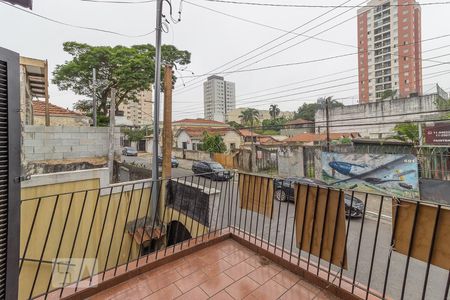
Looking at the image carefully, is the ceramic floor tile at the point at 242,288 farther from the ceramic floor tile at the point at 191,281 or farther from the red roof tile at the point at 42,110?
the red roof tile at the point at 42,110

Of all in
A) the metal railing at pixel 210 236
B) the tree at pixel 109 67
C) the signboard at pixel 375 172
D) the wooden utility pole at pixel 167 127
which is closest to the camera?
the metal railing at pixel 210 236

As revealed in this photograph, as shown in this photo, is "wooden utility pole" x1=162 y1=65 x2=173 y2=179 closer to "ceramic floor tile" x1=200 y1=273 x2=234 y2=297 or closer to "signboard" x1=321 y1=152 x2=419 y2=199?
"ceramic floor tile" x1=200 y1=273 x2=234 y2=297

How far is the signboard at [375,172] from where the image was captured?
28.5ft

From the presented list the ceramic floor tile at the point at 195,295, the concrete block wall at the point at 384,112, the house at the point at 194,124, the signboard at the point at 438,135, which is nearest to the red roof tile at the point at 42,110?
the ceramic floor tile at the point at 195,295

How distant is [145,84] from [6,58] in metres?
15.1

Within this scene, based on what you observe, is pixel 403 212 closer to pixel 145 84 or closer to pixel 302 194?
pixel 302 194

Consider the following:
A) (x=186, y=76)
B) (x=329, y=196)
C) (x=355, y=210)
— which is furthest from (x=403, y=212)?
(x=186, y=76)

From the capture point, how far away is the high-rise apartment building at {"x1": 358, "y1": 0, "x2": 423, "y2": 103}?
43625 mm

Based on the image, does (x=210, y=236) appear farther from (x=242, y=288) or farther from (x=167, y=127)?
(x=167, y=127)

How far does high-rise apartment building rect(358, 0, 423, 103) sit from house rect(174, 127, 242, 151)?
32923 mm

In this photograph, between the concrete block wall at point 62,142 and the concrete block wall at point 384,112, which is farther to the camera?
the concrete block wall at point 384,112

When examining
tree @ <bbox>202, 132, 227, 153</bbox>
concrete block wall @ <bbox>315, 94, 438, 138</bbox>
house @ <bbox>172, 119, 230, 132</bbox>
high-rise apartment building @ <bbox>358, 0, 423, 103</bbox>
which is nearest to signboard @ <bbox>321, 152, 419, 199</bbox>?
concrete block wall @ <bbox>315, 94, 438, 138</bbox>

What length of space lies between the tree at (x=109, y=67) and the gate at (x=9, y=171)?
45.2 feet

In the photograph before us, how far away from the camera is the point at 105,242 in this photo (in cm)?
527
